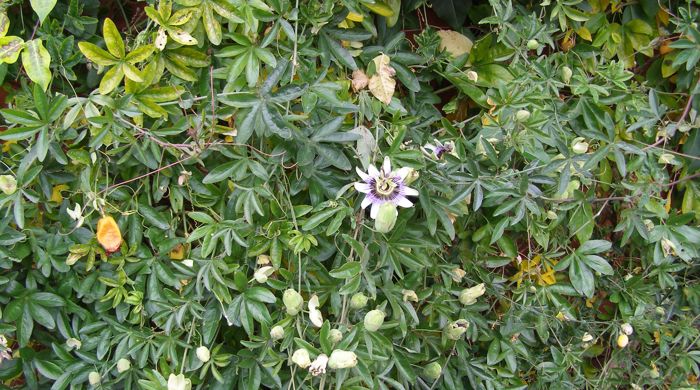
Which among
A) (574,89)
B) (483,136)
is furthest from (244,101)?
(574,89)

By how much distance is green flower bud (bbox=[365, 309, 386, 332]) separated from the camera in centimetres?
107

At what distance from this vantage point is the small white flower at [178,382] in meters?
1.10

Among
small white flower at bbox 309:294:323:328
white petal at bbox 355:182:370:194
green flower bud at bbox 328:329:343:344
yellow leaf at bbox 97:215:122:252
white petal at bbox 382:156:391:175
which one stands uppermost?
white petal at bbox 382:156:391:175

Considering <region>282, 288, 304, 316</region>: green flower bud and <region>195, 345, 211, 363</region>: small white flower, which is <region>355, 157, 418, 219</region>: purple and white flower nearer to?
<region>282, 288, 304, 316</region>: green flower bud

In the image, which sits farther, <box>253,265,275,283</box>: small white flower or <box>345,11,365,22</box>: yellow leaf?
<box>345,11,365,22</box>: yellow leaf

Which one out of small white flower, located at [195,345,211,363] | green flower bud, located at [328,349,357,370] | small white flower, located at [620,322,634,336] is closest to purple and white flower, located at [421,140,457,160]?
green flower bud, located at [328,349,357,370]

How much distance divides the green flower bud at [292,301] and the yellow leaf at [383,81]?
0.45 m

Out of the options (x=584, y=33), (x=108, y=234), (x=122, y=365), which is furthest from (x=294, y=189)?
(x=584, y=33)

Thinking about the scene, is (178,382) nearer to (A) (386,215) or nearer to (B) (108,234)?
(B) (108,234)

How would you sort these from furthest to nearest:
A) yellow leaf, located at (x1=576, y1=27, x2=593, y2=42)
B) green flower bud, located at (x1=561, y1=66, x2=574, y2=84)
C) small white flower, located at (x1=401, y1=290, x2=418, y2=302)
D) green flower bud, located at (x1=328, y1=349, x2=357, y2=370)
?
yellow leaf, located at (x1=576, y1=27, x2=593, y2=42) < green flower bud, located at (x1=561, y1=66, x2=574, y2=84) < small white flower, located at (x1=401, y1=290, x2=418, y2=302) < green flower bud, located at (x1=328, y1=349, x2=357, y2=370)

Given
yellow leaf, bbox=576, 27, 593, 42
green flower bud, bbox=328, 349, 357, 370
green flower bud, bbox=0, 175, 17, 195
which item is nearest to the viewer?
green flower bud, bbox=328, 349, 357, 370

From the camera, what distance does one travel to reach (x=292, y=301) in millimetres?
1078

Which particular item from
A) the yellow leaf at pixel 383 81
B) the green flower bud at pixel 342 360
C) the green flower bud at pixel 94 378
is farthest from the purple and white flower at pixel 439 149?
the green flower bud at pixel 94 378

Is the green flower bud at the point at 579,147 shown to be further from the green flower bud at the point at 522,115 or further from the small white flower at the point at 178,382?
the small white flower at the point at 178,382
